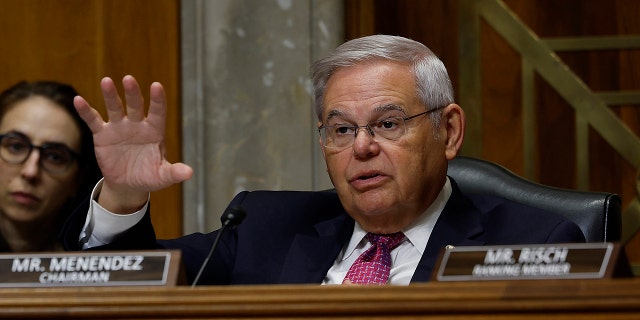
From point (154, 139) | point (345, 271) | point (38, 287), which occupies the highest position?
point (154, 139)

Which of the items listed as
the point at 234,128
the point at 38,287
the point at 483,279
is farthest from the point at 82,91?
the point at 483,279

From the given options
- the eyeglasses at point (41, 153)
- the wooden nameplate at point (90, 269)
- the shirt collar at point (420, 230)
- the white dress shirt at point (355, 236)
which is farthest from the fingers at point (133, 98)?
the eyeglasses at point (41, 153)

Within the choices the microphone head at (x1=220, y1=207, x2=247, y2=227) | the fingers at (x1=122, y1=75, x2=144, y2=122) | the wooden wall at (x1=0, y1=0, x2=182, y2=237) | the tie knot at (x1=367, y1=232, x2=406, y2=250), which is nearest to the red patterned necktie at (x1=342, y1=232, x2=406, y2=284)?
the tie knot at (x1=367, y1=232, x2=406, y2=250)

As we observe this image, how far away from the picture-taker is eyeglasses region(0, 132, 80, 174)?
279 cm

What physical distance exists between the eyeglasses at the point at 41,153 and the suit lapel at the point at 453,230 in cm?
103

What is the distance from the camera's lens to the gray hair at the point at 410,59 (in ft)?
8.12

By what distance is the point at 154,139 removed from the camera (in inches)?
83.8

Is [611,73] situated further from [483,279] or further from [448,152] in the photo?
[483,279]

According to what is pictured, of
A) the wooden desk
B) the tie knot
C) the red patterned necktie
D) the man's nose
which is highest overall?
the man's nose

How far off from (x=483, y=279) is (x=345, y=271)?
91 centimetres

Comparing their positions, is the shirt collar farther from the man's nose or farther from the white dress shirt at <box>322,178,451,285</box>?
the man's nose

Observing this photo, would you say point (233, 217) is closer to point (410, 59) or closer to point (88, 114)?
point (88, 114)

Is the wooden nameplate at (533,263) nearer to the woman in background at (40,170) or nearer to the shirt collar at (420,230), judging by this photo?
the shirt collar at (420,230)

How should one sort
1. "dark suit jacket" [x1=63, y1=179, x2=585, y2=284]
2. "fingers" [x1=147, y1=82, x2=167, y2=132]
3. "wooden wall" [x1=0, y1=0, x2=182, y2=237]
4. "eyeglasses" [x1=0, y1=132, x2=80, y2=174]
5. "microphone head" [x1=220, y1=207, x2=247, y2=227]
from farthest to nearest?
"wooden wall" [x1=0, y1=0, x2=182, y2=237] → "eyeglasses" [x1=0, y1=132, x2=80, y2=174] → "dark suit jacket" [x1=63, y1=179, x2=585, y2=284] → "fingers" [x1=147, y1=82, x2=167, y2=132] → "microphone head" [x1=220, y1=207, x2=247, y2=227]
